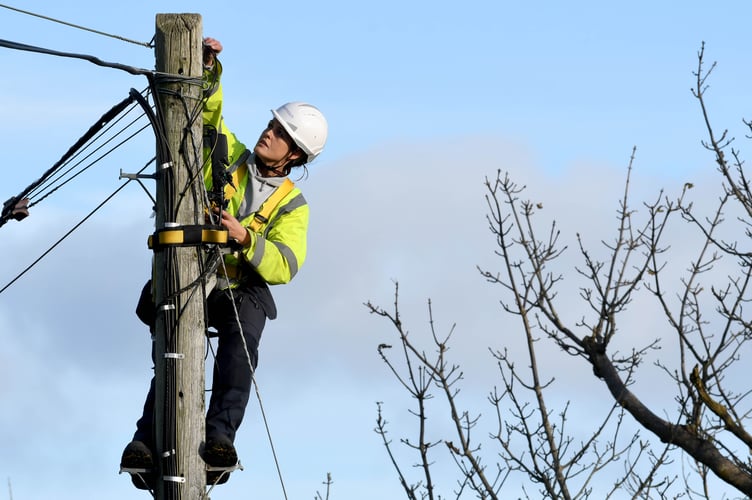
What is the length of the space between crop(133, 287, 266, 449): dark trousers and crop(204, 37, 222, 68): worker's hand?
4.17ft

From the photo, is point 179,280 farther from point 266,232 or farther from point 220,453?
point 220,453

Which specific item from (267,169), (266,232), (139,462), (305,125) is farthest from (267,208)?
(139,462)

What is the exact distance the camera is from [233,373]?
6887mm

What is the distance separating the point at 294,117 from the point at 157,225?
1.22m

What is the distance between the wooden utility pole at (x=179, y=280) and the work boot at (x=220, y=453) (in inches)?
2.0

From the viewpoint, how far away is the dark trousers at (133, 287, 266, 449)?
22.4ft

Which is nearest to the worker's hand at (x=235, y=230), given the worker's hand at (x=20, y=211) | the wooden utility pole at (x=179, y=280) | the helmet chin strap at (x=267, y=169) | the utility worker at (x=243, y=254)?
the utility worker at (x=243, y=254)

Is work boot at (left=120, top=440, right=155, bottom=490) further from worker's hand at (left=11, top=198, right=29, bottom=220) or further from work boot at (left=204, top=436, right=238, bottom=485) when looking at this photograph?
worker's hand at (left=11, top=198, right=29, bottom=220)

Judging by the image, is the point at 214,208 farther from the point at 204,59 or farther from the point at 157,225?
the point at 204,59

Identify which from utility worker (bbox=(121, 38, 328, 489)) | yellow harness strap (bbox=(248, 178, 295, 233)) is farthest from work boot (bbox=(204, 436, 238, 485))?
yellow harness strap (bbox=(248, 178, 295, 233))

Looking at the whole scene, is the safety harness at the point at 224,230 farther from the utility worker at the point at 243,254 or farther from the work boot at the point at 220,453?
the work boot at the point at 220,453

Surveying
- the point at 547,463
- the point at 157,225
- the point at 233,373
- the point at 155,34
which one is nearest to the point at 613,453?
the point at 547,463

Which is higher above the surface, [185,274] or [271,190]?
[271,190]

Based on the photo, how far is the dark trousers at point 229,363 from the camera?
6.82m
